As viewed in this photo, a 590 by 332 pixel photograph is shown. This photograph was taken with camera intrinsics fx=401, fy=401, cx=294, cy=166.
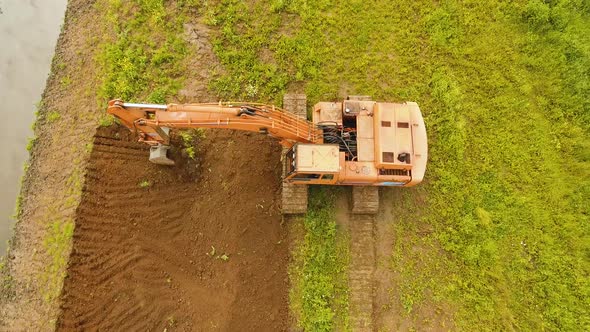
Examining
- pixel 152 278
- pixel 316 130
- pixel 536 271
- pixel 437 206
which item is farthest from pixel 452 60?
pixel 152 278

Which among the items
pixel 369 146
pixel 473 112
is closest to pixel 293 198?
pixel 369 146

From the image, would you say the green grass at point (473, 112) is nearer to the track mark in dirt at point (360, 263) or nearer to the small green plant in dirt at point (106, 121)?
the track mark in dirt at point (360, 263)

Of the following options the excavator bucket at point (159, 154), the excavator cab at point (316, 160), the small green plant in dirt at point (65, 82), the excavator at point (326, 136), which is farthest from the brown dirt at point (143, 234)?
the excavator cab at point (316, 160)

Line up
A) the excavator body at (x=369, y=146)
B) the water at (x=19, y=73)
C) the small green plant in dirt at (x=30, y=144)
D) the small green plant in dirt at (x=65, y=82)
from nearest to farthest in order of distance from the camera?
the excavator body at (x=369, y=146)
the small green plant in dirt at (x=30, y=144)
the water at (x=19, y=73)
the small green plant in dirt at (x=65, y=82)

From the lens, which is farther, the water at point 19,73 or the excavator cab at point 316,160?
the water at point 19,73

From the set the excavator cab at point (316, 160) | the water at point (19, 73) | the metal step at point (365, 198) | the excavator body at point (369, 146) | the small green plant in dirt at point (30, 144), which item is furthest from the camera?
the water at point (19, 73)

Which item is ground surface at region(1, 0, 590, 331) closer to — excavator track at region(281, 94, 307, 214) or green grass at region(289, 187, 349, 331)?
green grass at region(289, 187, 349, 331)

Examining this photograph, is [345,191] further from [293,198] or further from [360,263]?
[360,263]
